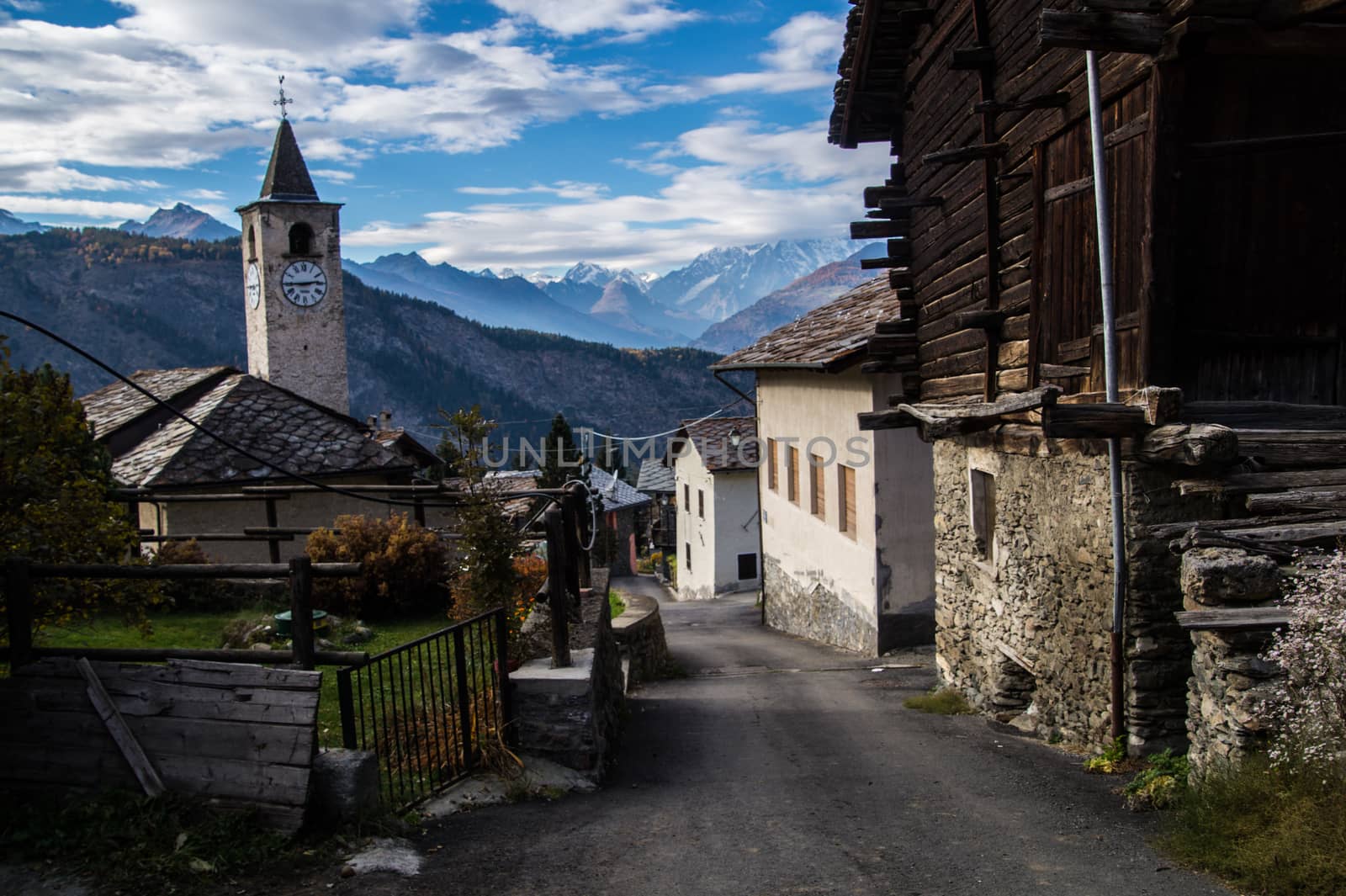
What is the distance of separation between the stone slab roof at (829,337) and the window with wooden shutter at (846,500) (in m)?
1.74

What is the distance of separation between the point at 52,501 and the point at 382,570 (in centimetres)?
796

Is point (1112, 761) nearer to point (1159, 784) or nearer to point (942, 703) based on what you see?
point (1159, 784)

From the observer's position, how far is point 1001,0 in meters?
8.55

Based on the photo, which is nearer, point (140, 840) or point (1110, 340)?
point (140, 840)

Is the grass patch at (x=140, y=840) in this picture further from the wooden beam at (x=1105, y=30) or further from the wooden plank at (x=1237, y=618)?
the wooden beam at (x=1105, y=30)

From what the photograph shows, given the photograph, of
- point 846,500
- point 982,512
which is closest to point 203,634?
point 982,512

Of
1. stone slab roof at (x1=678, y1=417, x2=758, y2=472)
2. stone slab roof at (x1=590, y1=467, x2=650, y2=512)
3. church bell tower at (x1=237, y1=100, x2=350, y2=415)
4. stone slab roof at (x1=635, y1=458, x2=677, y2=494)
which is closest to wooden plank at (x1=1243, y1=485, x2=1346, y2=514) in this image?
stone slab roof at (x1=678, y1=417, x2=758, y2=472)

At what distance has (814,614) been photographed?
17953mm

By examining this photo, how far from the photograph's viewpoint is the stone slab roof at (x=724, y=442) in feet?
104

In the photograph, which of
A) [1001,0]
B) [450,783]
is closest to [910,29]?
[1001,0]

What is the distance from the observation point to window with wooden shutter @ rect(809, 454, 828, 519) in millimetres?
→ 17344

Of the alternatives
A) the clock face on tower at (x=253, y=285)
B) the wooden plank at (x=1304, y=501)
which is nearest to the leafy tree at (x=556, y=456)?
the clock face on tower at (x=253, y=285)

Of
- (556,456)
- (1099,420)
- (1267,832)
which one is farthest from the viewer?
(556,456)

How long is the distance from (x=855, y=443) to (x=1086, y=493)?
810cm
